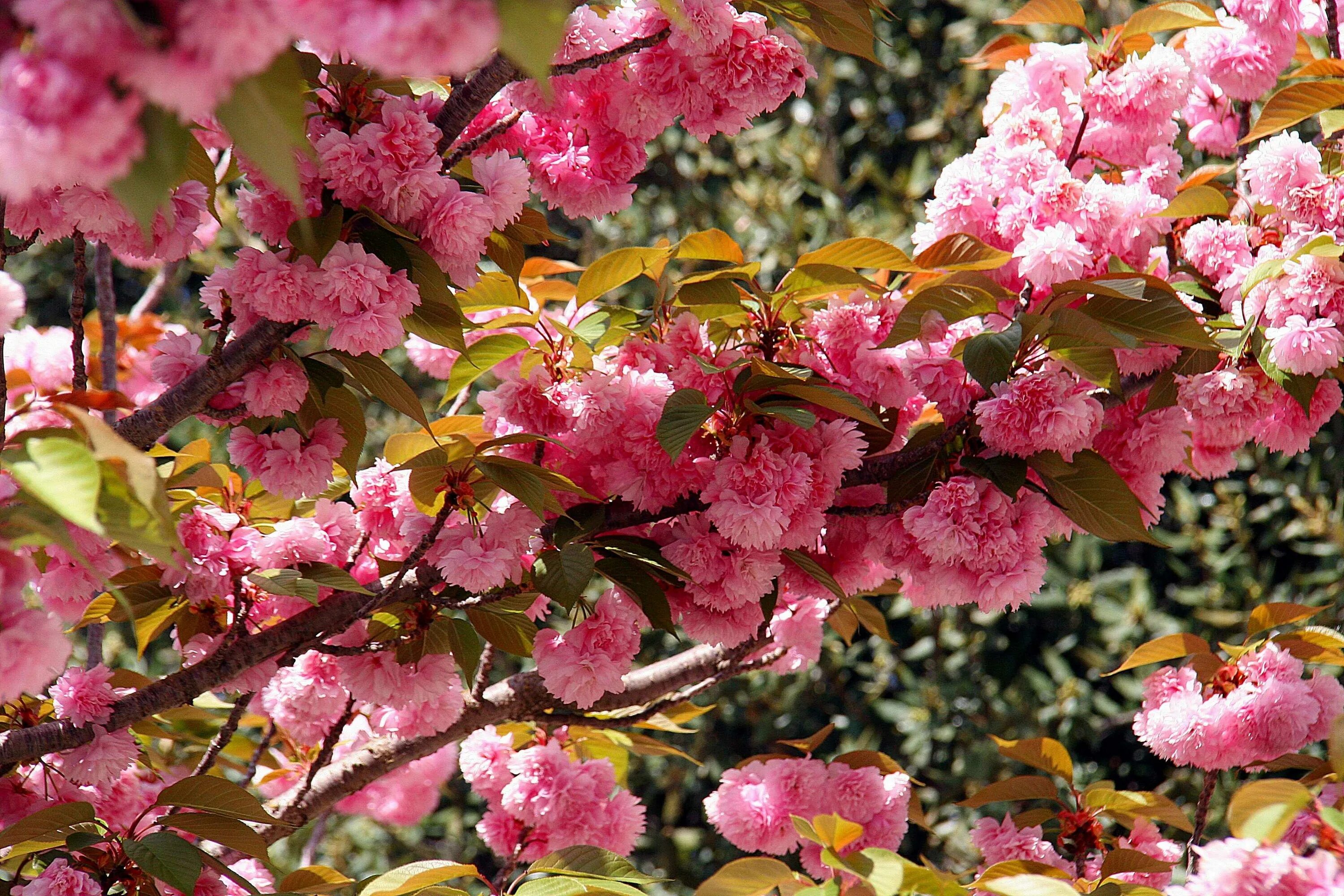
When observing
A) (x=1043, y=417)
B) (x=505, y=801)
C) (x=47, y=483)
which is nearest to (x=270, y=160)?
(x=47, y=483)

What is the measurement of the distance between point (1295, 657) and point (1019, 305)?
0.39 metres

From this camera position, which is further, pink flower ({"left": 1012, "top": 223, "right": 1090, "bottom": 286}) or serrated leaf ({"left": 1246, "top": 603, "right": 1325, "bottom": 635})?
serrated leaf ({"left": 1246, "top": 603, "right": 1325, "bottom": 635})

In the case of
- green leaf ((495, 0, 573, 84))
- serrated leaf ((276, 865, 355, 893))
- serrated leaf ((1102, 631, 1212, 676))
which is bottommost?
serrated leaf ((1102, 631, 1212, 676))

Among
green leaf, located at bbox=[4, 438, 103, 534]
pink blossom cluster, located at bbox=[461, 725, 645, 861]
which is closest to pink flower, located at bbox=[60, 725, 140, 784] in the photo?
pink blossom cluster, located at bbox=[461, 725, 645, 861]

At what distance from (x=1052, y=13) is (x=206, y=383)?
865 mm

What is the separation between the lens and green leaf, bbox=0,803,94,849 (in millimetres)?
821

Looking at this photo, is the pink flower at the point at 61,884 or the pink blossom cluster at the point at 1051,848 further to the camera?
the pink blossom cluster at the point at 1051,848

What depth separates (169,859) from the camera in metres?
0.81

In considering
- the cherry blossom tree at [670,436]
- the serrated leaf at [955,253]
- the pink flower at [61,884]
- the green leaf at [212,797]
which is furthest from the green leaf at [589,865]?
the serrated leaf at [955,253]

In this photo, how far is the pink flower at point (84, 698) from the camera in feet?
2.95

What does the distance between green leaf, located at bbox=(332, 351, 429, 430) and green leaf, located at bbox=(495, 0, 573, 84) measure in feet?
1.51

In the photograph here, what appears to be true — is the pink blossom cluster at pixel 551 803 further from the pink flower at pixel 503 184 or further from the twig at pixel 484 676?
the pink flower at pixel 503 184

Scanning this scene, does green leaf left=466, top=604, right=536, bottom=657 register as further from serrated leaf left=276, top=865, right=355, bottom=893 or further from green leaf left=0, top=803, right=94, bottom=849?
green leaf left=0, top=803, right=94, bottom=849

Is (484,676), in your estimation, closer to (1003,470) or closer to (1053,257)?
(1003,470)
